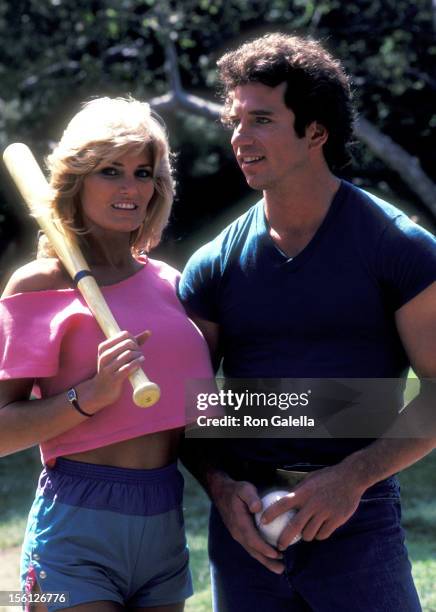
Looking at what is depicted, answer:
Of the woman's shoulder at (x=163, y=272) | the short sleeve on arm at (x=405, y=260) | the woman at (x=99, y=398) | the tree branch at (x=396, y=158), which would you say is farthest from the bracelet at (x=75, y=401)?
the tree branch at (x=396, y=158)

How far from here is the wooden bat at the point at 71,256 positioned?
2.95 metres

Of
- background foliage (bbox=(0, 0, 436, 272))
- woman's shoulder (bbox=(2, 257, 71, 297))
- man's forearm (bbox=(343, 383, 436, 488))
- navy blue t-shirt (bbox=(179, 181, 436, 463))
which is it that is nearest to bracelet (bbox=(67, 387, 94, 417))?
woman's shoulder (bbox=(2, 257, 71, 297))

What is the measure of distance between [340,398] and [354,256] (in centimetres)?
43

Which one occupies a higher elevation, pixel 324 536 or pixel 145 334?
pixel 145 334

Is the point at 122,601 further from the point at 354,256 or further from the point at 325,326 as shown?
the point at 354,256

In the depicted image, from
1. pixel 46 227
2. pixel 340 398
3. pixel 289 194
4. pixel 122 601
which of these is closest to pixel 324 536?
pixel 340 398

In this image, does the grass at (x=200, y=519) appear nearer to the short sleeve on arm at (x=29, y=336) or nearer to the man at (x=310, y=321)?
the man at (x=310, y=321)

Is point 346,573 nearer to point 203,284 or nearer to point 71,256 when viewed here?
point 203,284

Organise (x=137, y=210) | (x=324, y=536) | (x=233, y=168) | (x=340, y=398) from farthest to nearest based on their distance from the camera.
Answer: (x=233, y=168)
(x=137, y=210)
(x=340, y=398)
(x=324, y=536)

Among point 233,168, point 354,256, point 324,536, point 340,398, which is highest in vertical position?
point 354,256

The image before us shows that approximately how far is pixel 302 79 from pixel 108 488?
1.36 m

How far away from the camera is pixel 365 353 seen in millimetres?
3137

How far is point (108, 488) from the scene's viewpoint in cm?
317

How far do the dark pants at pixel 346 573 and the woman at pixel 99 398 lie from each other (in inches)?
9.7
